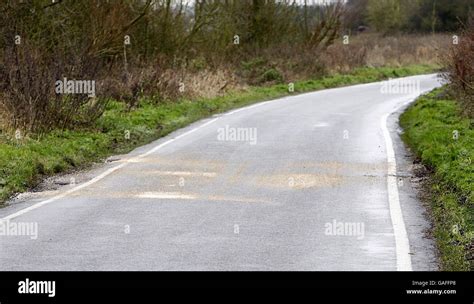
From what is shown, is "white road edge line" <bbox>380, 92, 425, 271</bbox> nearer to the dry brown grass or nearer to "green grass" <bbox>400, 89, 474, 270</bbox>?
"green grass" <bbox>400, 89, 474, 270</bbox>

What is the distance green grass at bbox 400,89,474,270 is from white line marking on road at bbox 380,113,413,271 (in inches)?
14.1

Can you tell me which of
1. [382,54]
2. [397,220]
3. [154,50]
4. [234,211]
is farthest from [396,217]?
[382,54]

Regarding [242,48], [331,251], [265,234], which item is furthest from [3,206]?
[242,48]

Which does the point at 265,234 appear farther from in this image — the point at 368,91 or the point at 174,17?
the point at 368,91

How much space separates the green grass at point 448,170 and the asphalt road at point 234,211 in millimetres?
246

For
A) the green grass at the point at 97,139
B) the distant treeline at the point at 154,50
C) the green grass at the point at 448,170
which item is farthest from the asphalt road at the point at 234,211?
the distant treeline at the point at 154,50

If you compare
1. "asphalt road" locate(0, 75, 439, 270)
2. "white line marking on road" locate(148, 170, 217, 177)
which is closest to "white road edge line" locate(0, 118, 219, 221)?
"asphalt road" locate(0, 75, 439, 270)

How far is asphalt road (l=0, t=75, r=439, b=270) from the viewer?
8.43 m

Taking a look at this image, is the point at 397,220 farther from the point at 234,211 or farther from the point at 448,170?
the point at 448,170

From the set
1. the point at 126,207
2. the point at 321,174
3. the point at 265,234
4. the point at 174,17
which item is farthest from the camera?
the point at 174,17

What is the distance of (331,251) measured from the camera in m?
8.74

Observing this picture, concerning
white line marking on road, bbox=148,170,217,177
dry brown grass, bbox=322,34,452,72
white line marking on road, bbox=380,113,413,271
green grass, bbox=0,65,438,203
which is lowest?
white line marking on road, bbox=380,113,413,271

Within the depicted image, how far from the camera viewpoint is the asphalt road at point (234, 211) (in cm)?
843
